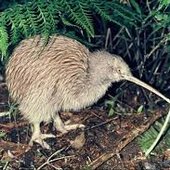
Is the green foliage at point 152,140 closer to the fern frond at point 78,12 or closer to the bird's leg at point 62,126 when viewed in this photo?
the bird's leg at point 62,126

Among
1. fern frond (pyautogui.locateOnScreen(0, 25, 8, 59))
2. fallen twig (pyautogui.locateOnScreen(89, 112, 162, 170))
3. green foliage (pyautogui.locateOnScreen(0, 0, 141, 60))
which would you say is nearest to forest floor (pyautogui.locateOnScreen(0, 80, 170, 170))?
fallen twig (pyautogui.locateOnScreen(89, 112, 162, 170))

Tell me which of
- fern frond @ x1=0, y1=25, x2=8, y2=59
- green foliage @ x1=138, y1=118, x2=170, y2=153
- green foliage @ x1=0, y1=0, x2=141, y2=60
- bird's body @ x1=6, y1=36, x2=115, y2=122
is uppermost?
green foliage @ x1=0, y1=0, x2=141, y2=60

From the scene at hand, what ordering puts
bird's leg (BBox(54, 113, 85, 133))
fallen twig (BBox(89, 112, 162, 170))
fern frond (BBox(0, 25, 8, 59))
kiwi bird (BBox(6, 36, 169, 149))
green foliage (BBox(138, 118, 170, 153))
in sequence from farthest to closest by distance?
bird's leg (BBox(54, 113, 85, 133)) → green foliage (BBox(138, 118, 170, 153)) → fallen twig (BBox(89, 112, 162, 170)) → kiwi bird (BBox(6, 36, 169, 149)) → fern frond (BBox(0, 25, 8, 59))

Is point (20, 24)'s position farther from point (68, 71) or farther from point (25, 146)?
point (25, 146)

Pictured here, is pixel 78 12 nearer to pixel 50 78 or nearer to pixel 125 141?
pixel 50 78

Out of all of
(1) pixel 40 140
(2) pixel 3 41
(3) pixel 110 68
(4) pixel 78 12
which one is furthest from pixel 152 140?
(2) pixel 3 41

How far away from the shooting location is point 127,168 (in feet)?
10.8

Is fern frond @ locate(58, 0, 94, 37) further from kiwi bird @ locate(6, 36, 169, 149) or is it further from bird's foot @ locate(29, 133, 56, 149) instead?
bird's foot @ locate(29, 133, 56, 149)

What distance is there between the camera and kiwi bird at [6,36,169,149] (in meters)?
3.16

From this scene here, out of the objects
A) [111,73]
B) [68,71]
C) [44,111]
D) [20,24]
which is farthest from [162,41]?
[20,24]

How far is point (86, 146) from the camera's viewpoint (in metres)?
3.44

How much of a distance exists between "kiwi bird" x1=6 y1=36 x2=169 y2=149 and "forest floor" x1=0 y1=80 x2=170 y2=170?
0.83ft

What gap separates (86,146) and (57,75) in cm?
58

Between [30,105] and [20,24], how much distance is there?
2.47 ft
